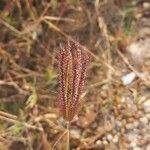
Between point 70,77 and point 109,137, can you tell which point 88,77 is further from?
point 70,77

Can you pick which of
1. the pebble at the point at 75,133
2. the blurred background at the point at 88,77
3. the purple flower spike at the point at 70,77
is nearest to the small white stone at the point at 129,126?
the blurred background at the point at 88,77

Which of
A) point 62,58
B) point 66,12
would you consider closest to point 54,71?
point 66,12

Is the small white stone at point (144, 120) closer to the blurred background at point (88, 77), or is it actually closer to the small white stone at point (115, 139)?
the blurred background at point (88, 77)

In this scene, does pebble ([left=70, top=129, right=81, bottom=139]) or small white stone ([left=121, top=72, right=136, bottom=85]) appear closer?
pebble ([left=70, top=129, right=81, bottom=139])

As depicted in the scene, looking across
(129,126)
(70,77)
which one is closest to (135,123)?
(129,126)

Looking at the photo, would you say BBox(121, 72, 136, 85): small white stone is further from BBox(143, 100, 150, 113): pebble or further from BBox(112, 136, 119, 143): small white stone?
BBox(112, 136, 119, 143): small white stone

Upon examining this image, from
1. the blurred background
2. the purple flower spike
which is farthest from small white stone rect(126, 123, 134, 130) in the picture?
the purple flower spike
